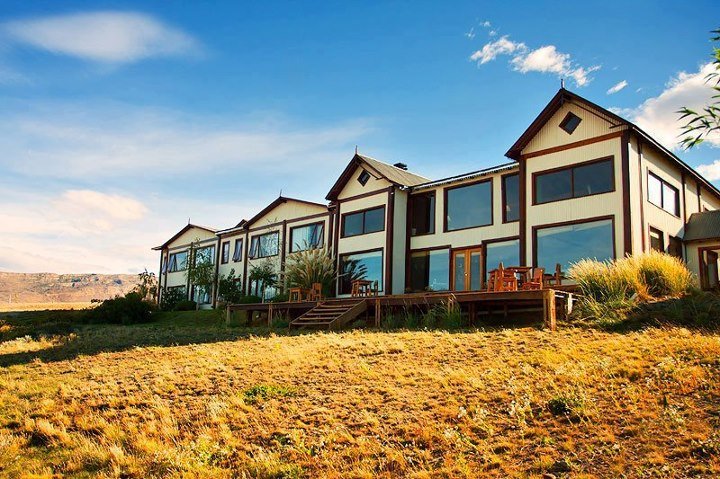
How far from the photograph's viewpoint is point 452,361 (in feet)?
35.5

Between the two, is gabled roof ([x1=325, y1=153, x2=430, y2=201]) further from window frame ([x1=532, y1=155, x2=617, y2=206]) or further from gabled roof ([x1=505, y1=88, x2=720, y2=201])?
window frame ([x1=532, y1=155, x2=617, y2=206])

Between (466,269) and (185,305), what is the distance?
1845cm

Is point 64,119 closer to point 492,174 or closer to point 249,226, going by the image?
point 492,174

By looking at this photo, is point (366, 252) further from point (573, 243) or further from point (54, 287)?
point (54, 287)

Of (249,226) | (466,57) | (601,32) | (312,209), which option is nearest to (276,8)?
(466,57)

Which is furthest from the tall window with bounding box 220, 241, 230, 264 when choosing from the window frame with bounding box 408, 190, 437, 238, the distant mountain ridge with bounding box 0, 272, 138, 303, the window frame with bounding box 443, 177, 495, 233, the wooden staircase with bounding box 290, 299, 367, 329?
the distant mountain ridge with bounding box 0, 272, 138, 303

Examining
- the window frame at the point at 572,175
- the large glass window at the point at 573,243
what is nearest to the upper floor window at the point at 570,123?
the window frame at the point at 572,175

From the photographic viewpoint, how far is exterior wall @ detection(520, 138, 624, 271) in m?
17.5

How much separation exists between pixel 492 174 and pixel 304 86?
8264mm

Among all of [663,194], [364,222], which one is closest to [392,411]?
[663,194]

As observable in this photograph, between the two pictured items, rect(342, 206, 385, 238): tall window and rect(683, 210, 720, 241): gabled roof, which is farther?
rect(342, 206, 385, 238): tall window

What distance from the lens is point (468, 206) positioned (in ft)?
73.9

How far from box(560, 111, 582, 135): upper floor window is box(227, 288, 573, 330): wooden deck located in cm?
588

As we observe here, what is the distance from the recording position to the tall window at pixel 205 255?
36.4 metres
